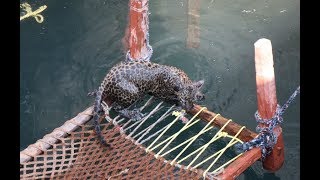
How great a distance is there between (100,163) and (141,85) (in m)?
1.00

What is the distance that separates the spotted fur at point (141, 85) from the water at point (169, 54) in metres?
1.03

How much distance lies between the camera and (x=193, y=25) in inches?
278

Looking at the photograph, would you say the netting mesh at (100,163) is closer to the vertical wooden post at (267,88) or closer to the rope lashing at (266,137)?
the rope lashing at (266,137)

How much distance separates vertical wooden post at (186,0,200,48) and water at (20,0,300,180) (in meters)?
0.10

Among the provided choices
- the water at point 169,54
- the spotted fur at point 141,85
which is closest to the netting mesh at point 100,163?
the spotted fur at point 141,85

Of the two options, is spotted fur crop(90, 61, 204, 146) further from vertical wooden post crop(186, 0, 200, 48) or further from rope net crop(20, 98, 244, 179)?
vertical wooden post crop(186, 0, 200, 48)

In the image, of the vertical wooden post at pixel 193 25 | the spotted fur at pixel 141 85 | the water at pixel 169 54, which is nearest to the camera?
the spotted fur at pixel 141 85

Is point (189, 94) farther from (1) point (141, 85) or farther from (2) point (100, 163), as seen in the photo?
(2) point (100, 163)

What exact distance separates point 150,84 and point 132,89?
0.77ft

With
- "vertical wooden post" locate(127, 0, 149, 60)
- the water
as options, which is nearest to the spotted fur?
"vertical wooden post" locate(127, 0, 149, 60)

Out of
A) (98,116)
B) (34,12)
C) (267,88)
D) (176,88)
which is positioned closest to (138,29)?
(176,88)

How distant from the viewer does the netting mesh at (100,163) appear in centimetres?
446

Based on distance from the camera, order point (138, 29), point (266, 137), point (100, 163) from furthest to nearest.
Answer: point (138, 29) → point (266, 137) → point (100, 163)

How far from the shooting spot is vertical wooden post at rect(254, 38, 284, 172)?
470cm
